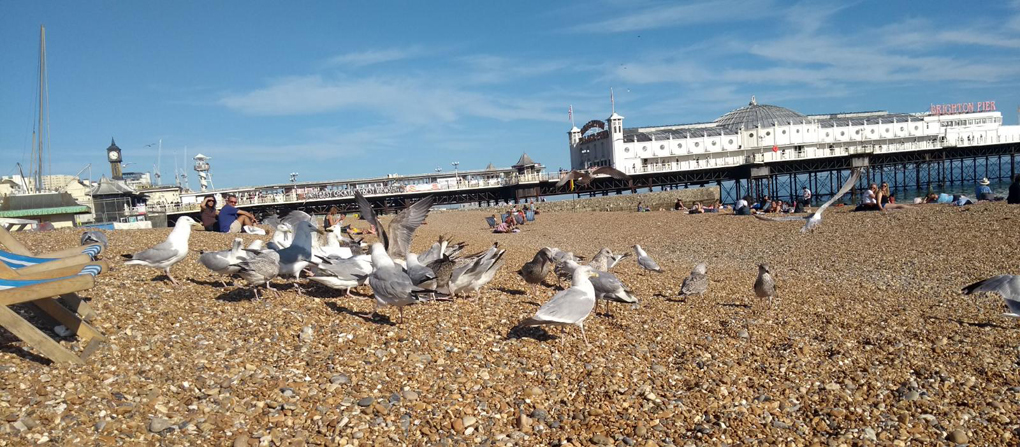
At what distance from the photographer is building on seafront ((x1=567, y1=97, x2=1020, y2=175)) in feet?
183

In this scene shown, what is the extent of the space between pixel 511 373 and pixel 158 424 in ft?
7.95

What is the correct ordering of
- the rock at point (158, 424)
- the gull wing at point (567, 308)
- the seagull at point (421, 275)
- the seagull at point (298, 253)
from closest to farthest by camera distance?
1. the rock at point (158, 424)
2. the gull wing at point (567, 308)
3. the seagull at point (421, 275)
4. the seagull at point (298, 253)

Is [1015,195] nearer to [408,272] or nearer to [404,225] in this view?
[404,225]

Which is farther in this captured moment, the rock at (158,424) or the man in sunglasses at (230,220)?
the man in sunglasses at (230,220)

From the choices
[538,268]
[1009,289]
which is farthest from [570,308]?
[1009,289]

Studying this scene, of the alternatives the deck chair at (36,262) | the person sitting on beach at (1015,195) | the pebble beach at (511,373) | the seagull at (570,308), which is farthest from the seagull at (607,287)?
the person sitting on beach at (1015,195)

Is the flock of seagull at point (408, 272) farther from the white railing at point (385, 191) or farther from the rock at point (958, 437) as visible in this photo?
the white railing at point (385, 191)

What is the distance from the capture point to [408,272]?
6.83 meters

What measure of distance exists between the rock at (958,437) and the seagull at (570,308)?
8.82 feet

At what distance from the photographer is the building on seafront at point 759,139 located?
55.9 meters

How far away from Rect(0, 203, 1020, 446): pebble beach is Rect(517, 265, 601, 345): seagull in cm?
27

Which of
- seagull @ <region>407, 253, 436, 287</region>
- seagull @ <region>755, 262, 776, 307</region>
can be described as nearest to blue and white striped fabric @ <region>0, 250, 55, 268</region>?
seagull @ <region>407, 253, 436, 287</region>

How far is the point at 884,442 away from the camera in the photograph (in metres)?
3.93

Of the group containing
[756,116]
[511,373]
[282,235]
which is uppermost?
[756,116]
